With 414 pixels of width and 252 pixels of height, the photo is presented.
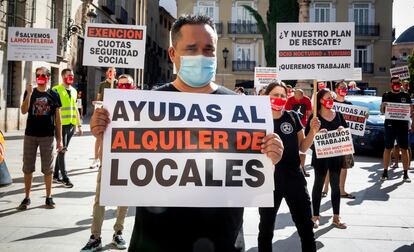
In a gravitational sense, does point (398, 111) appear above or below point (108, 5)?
below

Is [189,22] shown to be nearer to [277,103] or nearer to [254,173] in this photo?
[254,173]

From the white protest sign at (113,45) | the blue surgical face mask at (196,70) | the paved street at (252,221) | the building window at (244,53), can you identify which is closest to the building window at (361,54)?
the building window at (244,53)

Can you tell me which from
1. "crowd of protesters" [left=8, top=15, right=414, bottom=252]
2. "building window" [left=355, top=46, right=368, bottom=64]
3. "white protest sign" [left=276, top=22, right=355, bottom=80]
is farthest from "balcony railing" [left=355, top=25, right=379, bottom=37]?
"white protest sign" [left=276, top=22, right=355, bottom=80]

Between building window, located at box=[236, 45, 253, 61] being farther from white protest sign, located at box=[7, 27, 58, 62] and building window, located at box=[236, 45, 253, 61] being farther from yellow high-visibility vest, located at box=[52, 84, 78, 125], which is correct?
yellow high-visibility vest, located at box=[52, 84, 78, 125]

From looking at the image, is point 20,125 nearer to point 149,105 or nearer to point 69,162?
point 69,162

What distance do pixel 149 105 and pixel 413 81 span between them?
45.8 meters

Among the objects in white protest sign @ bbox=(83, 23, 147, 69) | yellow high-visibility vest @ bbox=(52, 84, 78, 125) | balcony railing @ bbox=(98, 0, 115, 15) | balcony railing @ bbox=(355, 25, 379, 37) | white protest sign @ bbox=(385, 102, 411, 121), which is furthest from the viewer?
balcony railing @ bbox=(355, 25, 379, 37)

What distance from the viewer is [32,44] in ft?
29.2

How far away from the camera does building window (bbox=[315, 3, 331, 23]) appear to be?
3988cm

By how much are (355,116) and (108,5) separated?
82.9 feet

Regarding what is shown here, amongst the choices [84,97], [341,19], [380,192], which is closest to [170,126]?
[380,192]

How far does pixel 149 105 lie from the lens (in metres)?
2.34

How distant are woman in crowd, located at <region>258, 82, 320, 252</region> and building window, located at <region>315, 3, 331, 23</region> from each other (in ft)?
125

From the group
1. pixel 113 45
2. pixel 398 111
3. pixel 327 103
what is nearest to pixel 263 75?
pixel 398 111
